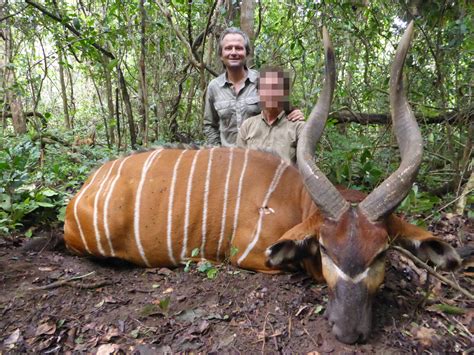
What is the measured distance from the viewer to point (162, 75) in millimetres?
7547

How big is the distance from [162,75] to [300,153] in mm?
5596

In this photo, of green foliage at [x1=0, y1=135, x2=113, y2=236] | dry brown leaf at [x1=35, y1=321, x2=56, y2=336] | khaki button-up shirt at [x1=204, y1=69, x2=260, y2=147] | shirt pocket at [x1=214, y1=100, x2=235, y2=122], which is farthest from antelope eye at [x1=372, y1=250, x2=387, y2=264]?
shirt pocket at [x1=214, y1=100, x2=235, y2=122]

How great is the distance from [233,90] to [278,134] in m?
1.18

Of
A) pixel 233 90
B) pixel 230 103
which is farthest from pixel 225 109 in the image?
pixel 233 90

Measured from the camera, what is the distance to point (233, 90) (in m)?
4.70

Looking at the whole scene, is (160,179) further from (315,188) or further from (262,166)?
(315,188)

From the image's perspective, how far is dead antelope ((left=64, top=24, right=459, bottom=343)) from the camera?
2.13 meters

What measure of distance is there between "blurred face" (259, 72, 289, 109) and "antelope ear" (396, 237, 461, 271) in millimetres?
1813

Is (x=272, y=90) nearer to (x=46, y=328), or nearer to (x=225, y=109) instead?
(x=225, y=109)

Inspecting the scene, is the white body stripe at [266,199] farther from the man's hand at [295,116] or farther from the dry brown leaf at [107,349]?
the dry brown leaf at [107,349]

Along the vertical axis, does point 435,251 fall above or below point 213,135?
below

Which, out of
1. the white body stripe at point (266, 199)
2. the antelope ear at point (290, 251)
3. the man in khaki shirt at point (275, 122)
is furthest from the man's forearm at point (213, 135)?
the antelope ear at point (290, 251)

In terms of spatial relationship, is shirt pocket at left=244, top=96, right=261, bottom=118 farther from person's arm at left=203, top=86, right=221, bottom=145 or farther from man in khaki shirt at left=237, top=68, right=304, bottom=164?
man in khaki shirt at left=237, top=68, right=304, bottom=164

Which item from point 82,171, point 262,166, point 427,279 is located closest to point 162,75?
point 82,171
